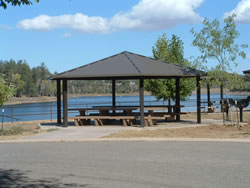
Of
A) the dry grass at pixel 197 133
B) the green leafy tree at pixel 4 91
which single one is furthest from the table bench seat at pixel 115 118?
the green leafy tree at pixel 4 91

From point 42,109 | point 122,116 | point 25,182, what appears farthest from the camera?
point 42,109

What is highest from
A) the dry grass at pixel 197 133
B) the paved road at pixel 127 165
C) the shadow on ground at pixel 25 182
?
the dry grass at pixel 197 133

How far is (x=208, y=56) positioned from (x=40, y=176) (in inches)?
463

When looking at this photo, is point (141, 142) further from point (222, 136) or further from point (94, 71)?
point (94, 71)

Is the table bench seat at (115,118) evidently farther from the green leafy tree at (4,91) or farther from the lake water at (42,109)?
the green leafy tree at (4,91)

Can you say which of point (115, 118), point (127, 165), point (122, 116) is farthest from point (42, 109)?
point (127, 165)

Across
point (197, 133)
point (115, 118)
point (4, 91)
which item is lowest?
point (197, 133)

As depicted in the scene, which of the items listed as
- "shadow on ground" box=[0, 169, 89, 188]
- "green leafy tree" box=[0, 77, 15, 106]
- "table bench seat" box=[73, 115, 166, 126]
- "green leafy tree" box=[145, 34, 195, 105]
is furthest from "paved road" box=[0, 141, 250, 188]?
"green leafy tree" box=[145, 34, 195, 105]

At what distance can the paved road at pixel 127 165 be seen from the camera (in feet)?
21.1

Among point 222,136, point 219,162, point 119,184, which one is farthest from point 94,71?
point 119,184

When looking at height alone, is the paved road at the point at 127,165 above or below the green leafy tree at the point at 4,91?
below

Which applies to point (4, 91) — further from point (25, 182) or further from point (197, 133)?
point (25, 182)

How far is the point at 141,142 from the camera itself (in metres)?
11.6

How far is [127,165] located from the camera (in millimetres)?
7883
